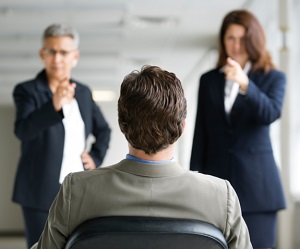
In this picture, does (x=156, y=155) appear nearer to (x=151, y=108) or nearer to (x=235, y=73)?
(x=151, y=108)

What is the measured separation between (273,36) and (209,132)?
4.90 metres

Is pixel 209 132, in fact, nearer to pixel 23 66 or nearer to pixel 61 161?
pixel 61 161

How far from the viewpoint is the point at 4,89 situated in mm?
14023

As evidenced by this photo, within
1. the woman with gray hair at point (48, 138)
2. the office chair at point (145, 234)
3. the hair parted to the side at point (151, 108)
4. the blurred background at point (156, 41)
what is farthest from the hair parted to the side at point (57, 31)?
the blurred background at point (156, 41)

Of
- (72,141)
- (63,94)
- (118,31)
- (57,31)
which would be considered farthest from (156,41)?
(63,94)

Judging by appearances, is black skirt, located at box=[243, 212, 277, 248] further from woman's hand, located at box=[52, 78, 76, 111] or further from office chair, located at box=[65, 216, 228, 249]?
office chair, located at box=[65, 216, 228, 249]

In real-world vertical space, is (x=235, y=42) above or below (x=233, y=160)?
above

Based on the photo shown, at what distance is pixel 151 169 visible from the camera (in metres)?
1.25

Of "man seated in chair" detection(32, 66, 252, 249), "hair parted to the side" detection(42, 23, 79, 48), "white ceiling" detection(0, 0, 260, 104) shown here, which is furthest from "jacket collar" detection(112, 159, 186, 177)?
"white ceiling" detection(0, 0, 260, 104)

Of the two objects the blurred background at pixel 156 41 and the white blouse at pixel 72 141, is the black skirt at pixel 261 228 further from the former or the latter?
the blurred background at pixel 156 41

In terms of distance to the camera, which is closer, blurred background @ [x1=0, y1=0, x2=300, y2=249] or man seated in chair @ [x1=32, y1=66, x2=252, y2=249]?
man seated in chair @ [x1=32, y1=66, x2=252, y2=249]

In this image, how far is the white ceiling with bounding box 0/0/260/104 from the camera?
704cm

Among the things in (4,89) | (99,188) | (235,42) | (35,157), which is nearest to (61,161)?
(35,157)

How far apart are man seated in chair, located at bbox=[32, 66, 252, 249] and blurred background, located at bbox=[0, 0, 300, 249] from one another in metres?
3.89
